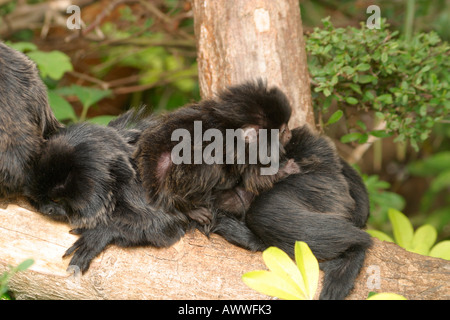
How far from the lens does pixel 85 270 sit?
2.48 meters

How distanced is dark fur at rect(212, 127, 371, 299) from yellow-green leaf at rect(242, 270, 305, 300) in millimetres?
409

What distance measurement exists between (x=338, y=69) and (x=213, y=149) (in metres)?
1.11

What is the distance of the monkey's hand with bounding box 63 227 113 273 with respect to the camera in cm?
248

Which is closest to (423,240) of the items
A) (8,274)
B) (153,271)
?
(153,271)

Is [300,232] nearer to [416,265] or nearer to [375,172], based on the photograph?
[416,265]

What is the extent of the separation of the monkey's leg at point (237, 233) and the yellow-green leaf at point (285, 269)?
45 centimetres

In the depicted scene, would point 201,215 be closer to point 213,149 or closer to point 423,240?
point 213,149

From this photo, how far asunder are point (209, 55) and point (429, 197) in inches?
144

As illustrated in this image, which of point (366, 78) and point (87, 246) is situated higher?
point (366, 78)

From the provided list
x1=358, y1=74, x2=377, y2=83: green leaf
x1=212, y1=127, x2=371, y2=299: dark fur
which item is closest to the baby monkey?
x1=212, y1=127, x2=371, y2=299: dark fur

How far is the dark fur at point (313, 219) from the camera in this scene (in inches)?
98.2

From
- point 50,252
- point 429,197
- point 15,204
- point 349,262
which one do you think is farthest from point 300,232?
point 429,197

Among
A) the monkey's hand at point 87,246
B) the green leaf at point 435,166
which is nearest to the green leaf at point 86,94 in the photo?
the monkey's hand at point 87,246

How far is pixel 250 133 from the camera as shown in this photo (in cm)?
259
